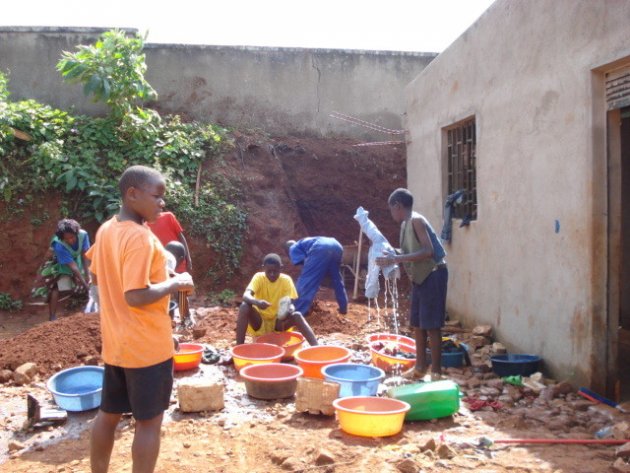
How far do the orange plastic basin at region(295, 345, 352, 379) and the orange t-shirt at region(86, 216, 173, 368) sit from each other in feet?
7.77

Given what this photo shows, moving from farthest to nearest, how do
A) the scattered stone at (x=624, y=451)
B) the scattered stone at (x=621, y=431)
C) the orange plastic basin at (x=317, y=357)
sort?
the orange plastic basin at (x=317, y=357) < the scattered stone at (x=621, y=431) < the scattered stone at (x=624, y=451)

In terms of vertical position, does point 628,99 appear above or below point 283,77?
below

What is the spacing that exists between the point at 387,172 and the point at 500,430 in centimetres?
830

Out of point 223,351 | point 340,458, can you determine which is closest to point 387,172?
point 223,351

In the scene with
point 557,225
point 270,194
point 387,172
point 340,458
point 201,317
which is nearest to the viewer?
point 340,458

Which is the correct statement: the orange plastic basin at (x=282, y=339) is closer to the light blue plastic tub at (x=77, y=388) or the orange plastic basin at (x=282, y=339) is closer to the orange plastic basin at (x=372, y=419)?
the light blue plastic tub at (x=77, y=388)

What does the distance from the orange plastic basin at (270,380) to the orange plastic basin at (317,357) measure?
16 cm

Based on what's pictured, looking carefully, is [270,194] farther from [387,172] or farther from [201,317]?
[201,317]

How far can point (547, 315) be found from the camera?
5.25 metres

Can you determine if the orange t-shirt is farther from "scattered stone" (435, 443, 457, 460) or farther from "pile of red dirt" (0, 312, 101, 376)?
"pile of red dirt" (0, 312, 101, 376)

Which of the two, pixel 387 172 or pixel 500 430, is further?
pixel 387 172

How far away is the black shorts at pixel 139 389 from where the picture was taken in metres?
2.65

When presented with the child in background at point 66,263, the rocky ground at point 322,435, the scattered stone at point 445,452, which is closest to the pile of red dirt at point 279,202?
the child in background at point 66,263

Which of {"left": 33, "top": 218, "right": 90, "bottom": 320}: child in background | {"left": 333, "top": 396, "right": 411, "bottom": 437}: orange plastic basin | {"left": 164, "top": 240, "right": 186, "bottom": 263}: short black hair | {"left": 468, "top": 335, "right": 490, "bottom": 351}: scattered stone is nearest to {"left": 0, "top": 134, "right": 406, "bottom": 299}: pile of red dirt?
{"left": 33, "top": 218, "right": 90, "bottom": 320}: child in background
